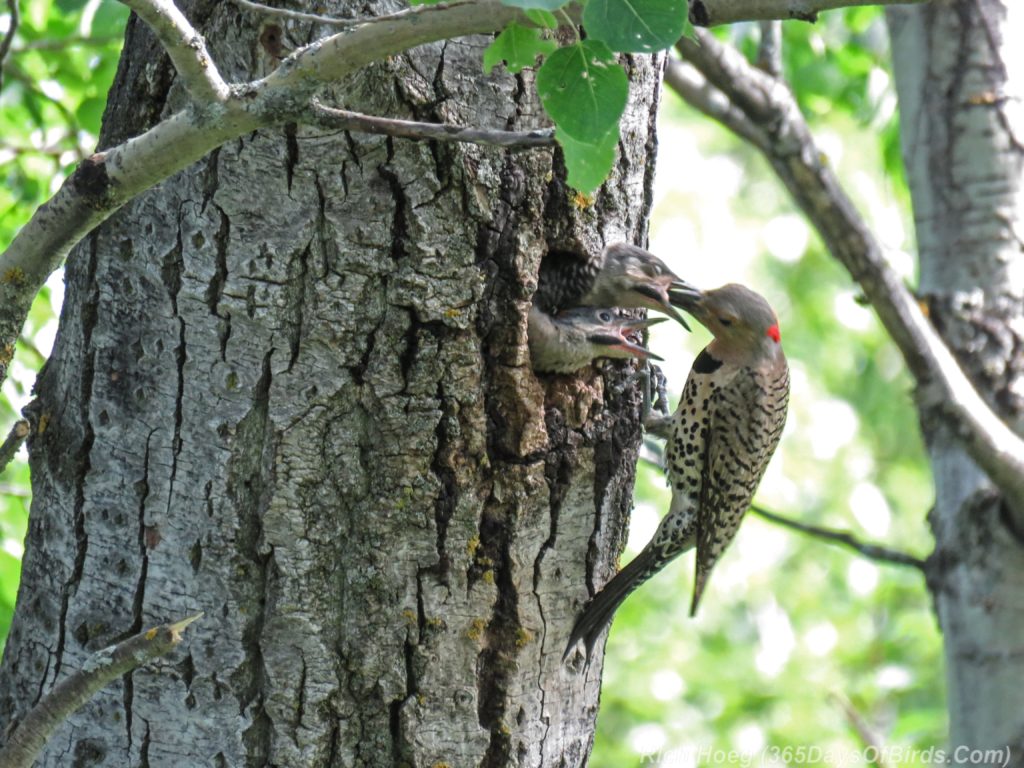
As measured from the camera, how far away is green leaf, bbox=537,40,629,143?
1611mm

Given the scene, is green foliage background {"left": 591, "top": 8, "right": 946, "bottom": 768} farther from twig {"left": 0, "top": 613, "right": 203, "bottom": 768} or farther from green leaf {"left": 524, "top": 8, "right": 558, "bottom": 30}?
twig {"left": 0, "top": 613, "right": 203, "bottom": 768}

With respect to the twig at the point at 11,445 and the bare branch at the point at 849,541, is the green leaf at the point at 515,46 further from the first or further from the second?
the bare branch at the point at 849,541

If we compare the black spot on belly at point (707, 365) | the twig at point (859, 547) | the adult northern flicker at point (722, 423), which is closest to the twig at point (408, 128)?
the adult northern flicker at point (722, 423)

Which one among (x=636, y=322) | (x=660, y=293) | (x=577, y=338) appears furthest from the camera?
(x=660, y=293)

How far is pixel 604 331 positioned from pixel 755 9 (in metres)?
1.24

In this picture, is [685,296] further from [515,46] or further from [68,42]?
[68,42]

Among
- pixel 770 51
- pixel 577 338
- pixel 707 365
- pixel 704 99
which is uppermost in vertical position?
pixel 704 99

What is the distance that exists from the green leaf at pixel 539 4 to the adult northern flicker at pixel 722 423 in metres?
2.29

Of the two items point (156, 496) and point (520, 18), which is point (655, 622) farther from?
point (520, 18)

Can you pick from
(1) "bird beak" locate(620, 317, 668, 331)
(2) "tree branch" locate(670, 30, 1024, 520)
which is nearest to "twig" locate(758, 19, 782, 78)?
(2) "tree branch" locate(670, 30, 1024, 520)

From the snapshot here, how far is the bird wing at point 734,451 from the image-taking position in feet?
12.3

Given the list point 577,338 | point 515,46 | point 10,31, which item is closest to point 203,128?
point 515,46

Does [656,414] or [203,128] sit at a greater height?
[656,414]

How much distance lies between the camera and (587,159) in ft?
5.74
